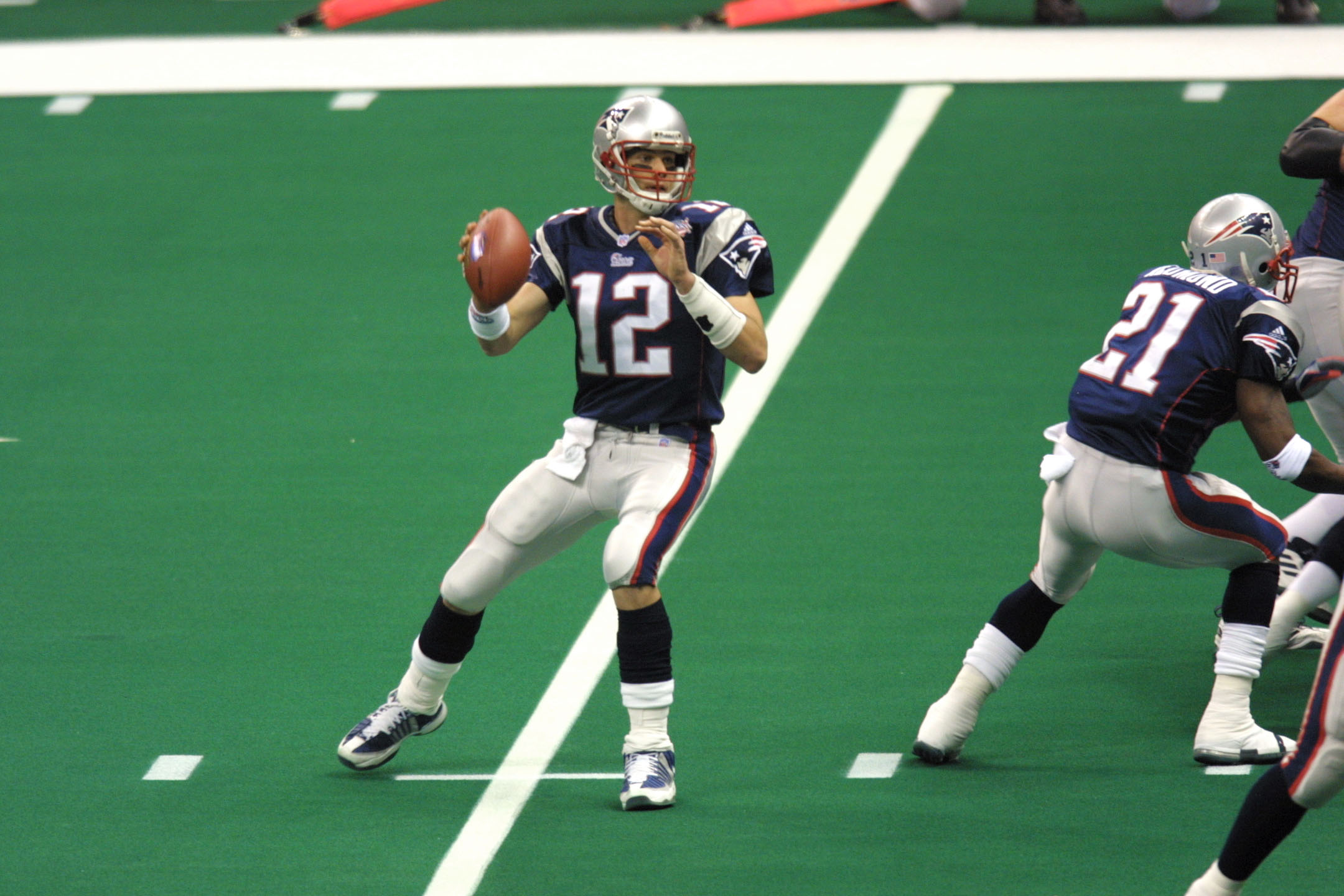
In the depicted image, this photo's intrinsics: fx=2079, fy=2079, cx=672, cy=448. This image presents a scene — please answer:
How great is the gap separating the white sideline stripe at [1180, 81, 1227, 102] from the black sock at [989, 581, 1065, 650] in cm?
631

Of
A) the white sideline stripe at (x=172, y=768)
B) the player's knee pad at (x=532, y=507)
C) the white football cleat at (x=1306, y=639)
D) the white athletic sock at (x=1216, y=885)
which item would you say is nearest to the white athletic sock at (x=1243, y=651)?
the white football cleat at (x=1306, y=639)

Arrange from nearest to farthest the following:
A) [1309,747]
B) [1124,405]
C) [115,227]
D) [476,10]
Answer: [1309,747] < [1124,405] < [115,227] < [476,10]

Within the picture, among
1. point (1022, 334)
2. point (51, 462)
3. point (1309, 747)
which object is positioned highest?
point (1309, 747)

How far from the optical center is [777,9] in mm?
12531

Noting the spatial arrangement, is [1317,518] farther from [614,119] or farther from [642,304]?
[614,119]

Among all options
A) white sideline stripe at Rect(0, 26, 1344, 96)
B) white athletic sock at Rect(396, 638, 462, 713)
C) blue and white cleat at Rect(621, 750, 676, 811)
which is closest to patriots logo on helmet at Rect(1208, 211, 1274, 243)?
blue and white cleat at Rect(621, 750, 676, 811)

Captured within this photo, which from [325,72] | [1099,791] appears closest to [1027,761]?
[1099,791]

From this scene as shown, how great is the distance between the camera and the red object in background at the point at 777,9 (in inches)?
488

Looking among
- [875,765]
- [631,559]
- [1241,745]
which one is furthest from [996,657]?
[631,559]

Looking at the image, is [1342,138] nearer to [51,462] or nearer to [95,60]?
[51,462]

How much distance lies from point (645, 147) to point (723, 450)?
2860mm

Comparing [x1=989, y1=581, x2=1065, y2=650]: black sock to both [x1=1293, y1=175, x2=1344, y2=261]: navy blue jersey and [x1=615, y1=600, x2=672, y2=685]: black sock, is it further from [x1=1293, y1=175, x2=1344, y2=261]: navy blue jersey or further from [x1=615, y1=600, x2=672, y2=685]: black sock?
[x1=1293, y1=175, x2=1344, y2=261]: navy blue jersey

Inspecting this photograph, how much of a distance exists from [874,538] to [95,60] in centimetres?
721

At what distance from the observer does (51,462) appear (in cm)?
786
